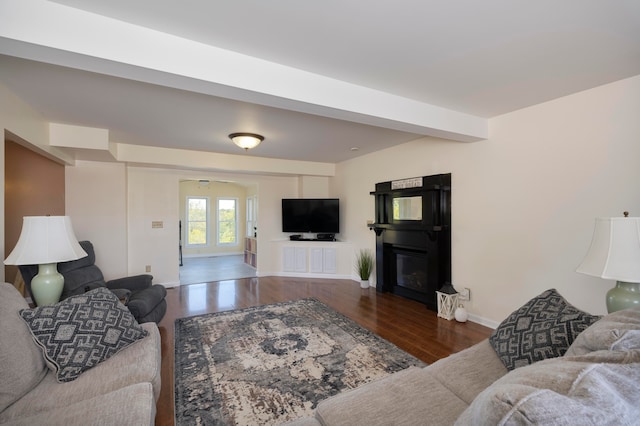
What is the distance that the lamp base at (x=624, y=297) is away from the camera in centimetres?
165

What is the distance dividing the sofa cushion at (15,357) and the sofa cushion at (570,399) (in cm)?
191

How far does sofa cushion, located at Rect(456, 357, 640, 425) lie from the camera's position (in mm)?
560

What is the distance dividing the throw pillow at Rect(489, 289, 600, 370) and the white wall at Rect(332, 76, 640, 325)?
1426 mm

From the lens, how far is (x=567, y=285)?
272 centimetres

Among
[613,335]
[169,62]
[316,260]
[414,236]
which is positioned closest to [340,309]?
[414,236]

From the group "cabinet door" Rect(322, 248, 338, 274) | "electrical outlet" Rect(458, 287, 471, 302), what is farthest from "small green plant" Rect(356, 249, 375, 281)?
"electrical outlet" Rect(458, 287, 471, 302)

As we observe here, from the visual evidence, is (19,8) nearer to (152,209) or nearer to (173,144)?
(173,144)

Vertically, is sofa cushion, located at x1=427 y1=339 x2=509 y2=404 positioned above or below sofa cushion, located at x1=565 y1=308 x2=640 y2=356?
below

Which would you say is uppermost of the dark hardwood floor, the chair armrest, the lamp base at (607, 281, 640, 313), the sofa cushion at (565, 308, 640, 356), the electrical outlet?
the sofa cushion at (565, 308, 640, 356)

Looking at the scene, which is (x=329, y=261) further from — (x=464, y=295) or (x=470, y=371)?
(x=470, y=371)

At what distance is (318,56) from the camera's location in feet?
6.50

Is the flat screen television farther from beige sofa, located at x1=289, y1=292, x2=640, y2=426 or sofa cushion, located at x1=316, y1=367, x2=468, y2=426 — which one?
sofa cushion, located at x1=316, y1=367, x2=468, y2=426

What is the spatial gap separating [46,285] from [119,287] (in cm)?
168

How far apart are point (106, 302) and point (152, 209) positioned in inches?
147
